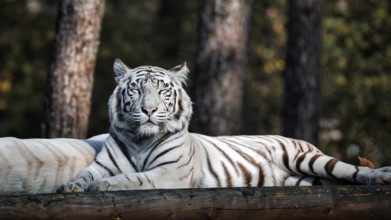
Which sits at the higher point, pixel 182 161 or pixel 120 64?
pixel 120 64

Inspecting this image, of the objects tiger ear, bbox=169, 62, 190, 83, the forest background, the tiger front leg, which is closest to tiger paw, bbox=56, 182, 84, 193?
the tiger front leg

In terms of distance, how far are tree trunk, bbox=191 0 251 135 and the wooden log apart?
484 cm

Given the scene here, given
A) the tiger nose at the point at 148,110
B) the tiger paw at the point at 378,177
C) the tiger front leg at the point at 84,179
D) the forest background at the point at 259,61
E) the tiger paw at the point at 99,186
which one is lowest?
the forest background at the point at 259,61

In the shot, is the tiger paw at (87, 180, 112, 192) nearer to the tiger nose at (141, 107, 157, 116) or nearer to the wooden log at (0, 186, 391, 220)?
the wooden log at (0, 186, 391, 220)

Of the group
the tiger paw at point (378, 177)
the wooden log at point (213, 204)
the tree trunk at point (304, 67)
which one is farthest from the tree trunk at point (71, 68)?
the tree trunk at point (304, 67)

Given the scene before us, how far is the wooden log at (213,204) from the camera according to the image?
410 cm

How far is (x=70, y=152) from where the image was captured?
5.38 meters

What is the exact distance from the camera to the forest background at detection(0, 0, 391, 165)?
17.1m

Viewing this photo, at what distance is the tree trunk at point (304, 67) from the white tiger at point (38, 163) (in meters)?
5.99

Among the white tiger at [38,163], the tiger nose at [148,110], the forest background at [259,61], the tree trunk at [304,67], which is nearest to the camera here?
the white tiger at [38,163]

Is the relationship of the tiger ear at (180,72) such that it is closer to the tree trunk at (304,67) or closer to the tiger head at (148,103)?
the tiger head at (148,103)

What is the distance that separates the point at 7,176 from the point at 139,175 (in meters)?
0.77

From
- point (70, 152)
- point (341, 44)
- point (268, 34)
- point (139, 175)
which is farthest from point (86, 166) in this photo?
point (268, 34)

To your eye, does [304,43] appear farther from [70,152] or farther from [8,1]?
[8,1]
